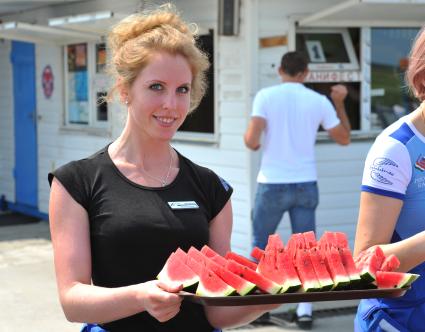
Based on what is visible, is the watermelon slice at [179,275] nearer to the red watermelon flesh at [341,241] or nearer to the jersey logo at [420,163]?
the red watermelon flesh at [341,241]

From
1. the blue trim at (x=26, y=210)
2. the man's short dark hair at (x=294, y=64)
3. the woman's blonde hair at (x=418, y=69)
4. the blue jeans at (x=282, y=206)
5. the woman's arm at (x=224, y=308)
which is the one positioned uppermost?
the man's short dark hair at (x=294, y=64)

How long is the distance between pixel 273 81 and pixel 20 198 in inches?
249

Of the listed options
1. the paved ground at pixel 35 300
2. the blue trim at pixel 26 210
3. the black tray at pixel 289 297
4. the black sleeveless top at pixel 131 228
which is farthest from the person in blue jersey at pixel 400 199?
the blue trim at pixel 26 210

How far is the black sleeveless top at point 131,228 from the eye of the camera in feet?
7.99

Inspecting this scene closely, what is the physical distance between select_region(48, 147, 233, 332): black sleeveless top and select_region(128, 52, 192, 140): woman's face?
195 mm

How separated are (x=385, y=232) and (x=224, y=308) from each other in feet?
1.96

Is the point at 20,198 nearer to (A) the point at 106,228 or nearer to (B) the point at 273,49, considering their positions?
(B) the point at 273,49

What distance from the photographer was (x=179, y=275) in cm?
216

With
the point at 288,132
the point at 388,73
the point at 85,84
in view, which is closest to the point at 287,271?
the point at 288,132

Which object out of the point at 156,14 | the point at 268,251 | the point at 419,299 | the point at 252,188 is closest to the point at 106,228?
the point at 268,251

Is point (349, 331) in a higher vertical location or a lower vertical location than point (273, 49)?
lower

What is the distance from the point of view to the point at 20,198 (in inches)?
506

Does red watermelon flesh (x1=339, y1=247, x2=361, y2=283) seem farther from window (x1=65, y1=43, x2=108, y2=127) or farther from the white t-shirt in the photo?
window (x1=65, y1=43, x2=108, y2=127)

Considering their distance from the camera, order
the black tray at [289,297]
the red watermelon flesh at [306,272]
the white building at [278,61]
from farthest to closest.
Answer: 1. the white building at [278,61]
2. the red watermelon flesh at [306,272]
3. the black tray at [289,297]
